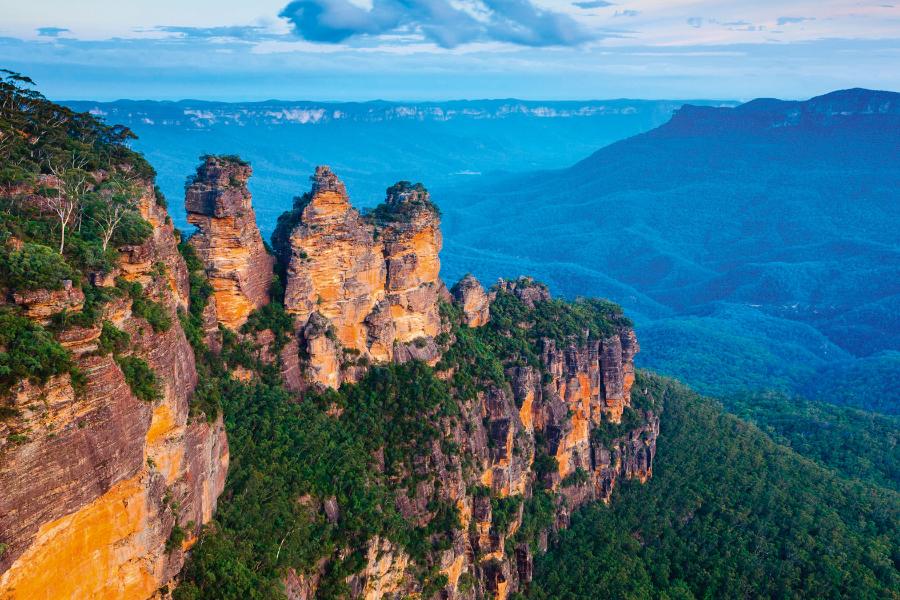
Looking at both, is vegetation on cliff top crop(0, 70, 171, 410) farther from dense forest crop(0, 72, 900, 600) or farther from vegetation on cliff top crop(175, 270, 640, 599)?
vegetation on cliff top crop(175, 270, 640, 599)

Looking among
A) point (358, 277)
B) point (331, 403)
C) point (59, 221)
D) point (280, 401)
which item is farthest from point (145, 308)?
point (358, 277)

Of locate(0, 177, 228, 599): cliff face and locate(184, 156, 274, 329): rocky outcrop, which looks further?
locate(184, 156, 274, 329): rocky outcrop

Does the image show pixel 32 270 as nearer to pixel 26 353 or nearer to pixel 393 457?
pixel 26 353

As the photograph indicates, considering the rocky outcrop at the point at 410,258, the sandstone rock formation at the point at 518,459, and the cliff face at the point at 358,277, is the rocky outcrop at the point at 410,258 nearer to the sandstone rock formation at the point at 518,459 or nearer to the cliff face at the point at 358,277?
the cliff face at the point at 358,277

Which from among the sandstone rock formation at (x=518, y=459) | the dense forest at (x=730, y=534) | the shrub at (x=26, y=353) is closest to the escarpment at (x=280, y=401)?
the shrub at (x=26, y=353)

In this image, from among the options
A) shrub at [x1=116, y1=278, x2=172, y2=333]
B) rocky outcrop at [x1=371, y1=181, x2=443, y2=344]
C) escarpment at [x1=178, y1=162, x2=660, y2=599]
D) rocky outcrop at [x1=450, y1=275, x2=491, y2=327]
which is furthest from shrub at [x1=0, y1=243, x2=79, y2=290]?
rocky outcrop at [x1=450, y1=275, x2=491, y2=327]

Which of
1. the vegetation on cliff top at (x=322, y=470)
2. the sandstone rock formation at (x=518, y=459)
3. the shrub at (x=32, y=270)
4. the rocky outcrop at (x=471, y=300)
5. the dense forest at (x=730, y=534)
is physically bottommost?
the dense forest at (x=730, y=534)
